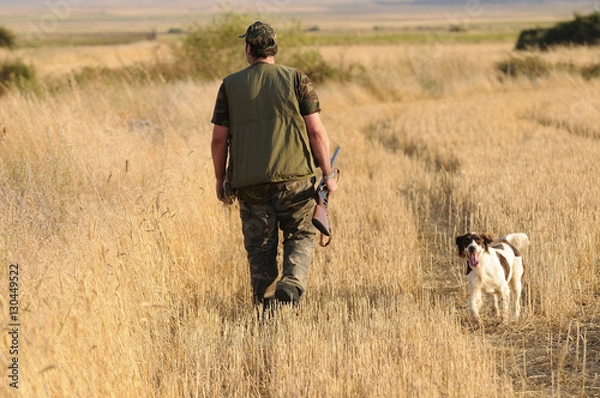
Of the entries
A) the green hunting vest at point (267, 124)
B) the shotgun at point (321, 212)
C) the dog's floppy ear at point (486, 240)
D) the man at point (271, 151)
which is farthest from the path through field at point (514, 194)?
the green hunting vest at point (267, 124)

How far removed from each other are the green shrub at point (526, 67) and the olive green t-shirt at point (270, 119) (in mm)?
24171

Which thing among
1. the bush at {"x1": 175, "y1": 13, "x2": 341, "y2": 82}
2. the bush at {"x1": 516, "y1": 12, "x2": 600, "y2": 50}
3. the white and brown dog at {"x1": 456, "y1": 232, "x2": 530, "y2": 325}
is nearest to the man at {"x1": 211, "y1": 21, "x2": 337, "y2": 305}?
the white and brown dog at {"x1": 456, "y1": 232, "x2": 530, "y2": 325}

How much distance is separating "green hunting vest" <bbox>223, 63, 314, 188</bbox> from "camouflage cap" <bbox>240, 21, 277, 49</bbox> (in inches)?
6.0

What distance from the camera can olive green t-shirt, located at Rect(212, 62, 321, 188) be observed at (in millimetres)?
6152

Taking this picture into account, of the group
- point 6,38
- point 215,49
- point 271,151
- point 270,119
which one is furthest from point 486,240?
point 6,38

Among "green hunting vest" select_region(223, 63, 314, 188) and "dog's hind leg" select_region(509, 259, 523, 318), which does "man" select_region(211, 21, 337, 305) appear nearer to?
"green hunting vest" select_region(223, 63, 314, 188)

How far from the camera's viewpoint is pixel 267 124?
6.19 m

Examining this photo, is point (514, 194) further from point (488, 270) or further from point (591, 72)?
point (591, 72)

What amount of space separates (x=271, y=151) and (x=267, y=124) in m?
0.21

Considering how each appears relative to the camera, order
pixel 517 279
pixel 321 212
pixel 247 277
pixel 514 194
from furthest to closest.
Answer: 1. pixel 514 194
2. pixel 247 277
3. pixel 517 279
4. pixel 321 212

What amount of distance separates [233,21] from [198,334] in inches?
901

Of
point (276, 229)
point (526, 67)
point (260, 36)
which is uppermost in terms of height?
point (260, 36)

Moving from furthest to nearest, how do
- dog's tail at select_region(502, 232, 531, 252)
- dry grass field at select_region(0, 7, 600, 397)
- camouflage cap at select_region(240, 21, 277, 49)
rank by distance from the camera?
dog's tail at select_region(502, 232, 531, 252), camouflage cap at select_region(240, 21, 277, 49), dry grass field at select_region(0, 7, 600, 397)

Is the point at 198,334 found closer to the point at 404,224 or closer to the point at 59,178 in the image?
the point at 59,178
